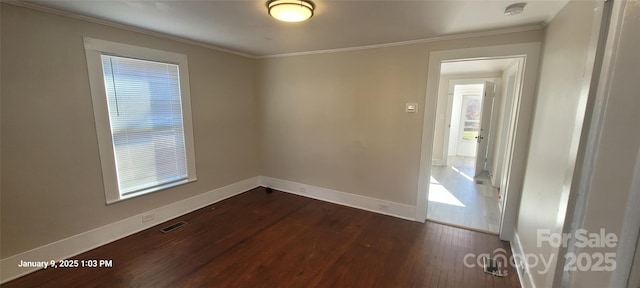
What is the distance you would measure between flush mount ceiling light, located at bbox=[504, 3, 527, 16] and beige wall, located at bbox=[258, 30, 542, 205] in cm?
58

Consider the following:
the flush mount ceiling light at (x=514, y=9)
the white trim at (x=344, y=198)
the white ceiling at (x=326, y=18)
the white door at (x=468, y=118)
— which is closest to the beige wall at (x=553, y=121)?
the flush mount ceiling light at (x=514, y=9)

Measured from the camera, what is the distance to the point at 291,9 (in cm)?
181

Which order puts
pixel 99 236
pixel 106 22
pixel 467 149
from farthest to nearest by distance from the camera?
pixel 467 149 → pixel 99 236 → pixel 106 22

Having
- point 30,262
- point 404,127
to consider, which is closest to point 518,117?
point 404,127

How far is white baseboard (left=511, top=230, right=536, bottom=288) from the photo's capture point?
1.92 metres

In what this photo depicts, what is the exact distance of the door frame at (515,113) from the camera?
2.41 m

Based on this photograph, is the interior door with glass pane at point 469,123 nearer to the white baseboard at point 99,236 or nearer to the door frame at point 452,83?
the door frame at point 452,83

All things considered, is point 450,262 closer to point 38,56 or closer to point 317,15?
point 317,15

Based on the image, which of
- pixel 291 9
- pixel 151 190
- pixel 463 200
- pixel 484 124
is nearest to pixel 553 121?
pixel 291 9

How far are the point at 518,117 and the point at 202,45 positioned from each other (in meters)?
3.88

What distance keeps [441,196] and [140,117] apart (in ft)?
14.6

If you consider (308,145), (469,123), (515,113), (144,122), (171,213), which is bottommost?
(171,213)

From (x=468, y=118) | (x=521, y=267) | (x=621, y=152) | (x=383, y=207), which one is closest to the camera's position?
(x=621, y=152)

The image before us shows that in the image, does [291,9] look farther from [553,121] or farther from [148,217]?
[148,217]
